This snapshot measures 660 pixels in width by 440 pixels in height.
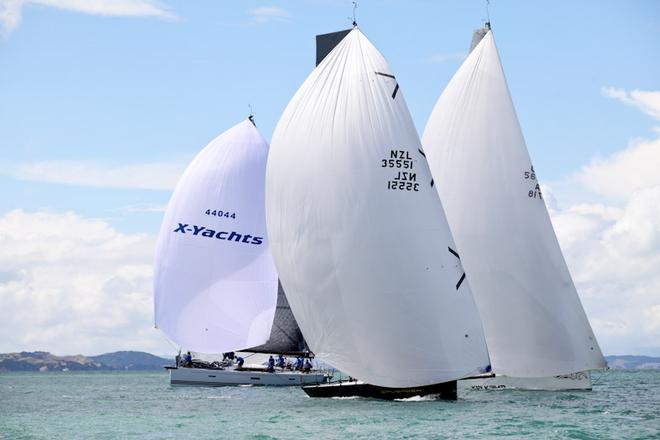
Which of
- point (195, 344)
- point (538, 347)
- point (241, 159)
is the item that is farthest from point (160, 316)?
point (538, 347)

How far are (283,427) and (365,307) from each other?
16.3ft

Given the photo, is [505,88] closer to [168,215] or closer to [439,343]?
[439,343]

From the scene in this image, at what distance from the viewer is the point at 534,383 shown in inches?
1745

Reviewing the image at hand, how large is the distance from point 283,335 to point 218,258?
6580 millimetres

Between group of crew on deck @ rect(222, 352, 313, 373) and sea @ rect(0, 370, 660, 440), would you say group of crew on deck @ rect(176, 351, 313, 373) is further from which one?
sea @ rect(0, 370, 660, 440)

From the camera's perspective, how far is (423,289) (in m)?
36.2

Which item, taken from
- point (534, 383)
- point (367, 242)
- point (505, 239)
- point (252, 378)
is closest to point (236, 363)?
point (252, 378)

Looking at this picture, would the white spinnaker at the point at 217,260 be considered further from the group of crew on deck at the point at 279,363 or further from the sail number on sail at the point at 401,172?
the sail number on sail at the point at 401,172

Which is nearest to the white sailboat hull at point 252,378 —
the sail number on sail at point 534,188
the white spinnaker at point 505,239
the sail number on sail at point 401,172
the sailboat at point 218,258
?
the sailboat at point 218,258

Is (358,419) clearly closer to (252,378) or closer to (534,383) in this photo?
(534,383)

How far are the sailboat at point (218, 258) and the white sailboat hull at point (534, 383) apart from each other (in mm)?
14355

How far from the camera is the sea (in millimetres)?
31625

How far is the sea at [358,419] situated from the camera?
31.6 m

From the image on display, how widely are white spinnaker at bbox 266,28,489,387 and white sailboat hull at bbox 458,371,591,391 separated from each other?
8.04 m
